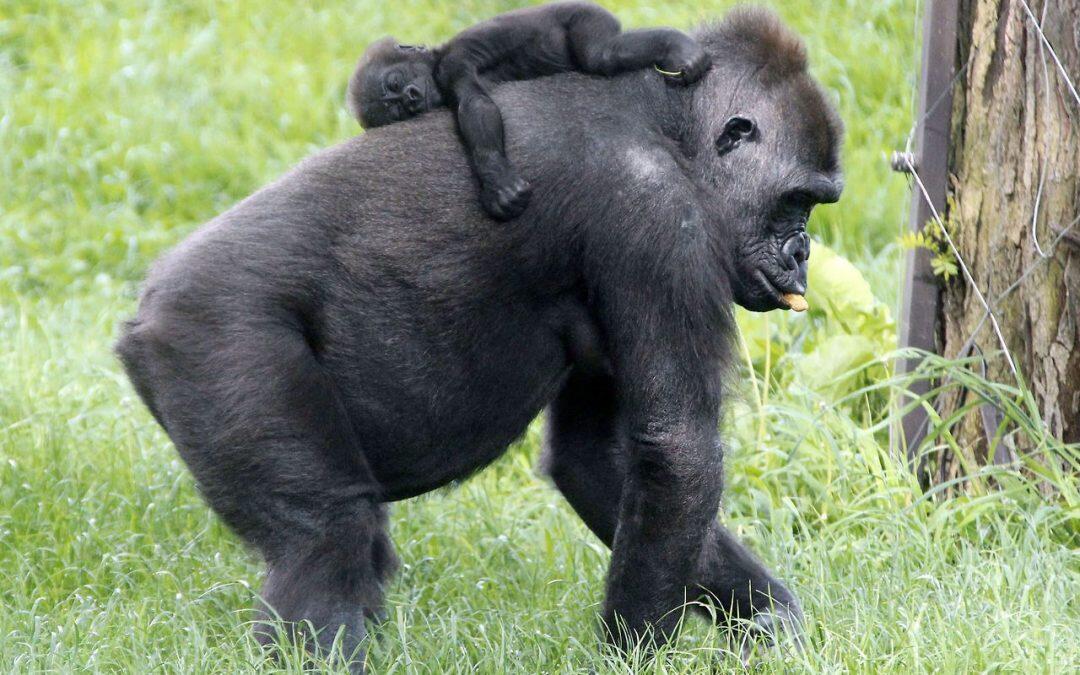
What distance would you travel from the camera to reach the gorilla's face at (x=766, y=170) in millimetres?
3590

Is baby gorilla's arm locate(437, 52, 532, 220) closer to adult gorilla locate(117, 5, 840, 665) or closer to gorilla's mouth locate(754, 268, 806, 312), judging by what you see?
adult gorilla locate(117, 5, 840, 665)

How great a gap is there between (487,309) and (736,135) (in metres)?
0.78

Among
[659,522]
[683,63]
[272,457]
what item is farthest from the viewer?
[683,63]

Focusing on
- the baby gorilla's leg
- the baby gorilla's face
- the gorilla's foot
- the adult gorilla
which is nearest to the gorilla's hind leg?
the adult gorilla

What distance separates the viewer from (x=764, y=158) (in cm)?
359

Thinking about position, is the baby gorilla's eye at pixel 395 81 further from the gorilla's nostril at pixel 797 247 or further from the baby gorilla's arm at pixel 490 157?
the gorilla's nostril at pixel 797 247

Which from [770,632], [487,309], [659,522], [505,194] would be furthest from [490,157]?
[770,632]

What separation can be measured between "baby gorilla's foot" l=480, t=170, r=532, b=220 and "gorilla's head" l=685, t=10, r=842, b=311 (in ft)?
1.53

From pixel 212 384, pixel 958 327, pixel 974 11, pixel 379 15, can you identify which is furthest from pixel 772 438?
pixel 379 15

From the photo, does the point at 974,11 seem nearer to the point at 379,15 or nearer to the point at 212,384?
the point at 212,384

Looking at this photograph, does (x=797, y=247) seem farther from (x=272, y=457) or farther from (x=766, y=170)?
(x=272, y=457)

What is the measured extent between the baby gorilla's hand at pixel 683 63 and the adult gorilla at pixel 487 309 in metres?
0.03

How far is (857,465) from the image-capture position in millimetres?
4520

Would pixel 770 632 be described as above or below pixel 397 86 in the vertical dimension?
below
